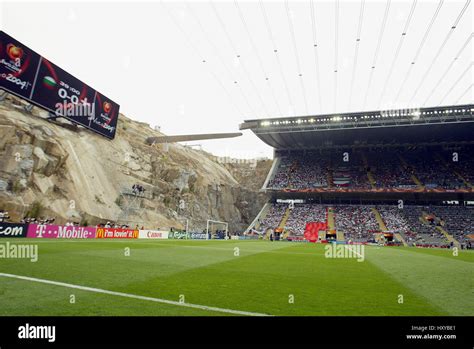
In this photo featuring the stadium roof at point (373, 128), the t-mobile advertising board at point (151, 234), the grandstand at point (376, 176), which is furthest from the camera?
the grandstand at point (376, 176)

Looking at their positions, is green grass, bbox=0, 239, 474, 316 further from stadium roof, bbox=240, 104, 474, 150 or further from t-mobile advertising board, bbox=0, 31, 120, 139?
stadium roof, bbox=240, 104, 474, 150

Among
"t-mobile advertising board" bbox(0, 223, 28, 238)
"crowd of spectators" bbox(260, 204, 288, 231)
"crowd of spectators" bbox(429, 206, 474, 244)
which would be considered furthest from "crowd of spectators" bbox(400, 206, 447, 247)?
"t-mobile advertising board" bbox(0, 223, 28, 238)

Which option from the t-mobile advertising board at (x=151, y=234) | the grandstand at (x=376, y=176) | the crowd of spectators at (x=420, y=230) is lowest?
the t-mobile advertising board at (x=151, y=234)

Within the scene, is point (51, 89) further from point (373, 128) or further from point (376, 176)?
point (376, 176)

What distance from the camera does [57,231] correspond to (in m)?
28.9

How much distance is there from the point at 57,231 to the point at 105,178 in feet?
Result: 71.5

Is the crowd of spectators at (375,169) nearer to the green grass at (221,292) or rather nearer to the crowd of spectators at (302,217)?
the crowd of spectators at (302,217)

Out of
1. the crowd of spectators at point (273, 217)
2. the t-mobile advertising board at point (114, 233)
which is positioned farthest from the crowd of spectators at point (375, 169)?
the t-mobile advertising board at point (114, 233)

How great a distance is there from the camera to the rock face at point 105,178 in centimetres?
3638

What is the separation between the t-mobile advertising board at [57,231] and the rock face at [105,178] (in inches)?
298

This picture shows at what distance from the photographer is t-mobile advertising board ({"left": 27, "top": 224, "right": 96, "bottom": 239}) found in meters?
27.0
